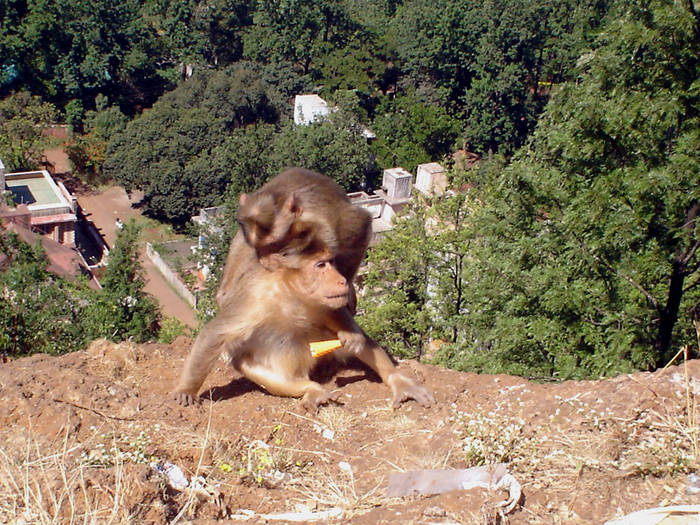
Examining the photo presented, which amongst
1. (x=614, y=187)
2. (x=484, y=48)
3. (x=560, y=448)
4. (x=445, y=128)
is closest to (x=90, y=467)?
(x=560, y=448)

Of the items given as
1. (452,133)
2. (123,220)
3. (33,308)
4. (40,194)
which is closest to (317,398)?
(33,308)

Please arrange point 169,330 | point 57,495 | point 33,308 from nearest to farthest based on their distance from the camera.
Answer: point 57,495 → point 33,308 → point 169,330

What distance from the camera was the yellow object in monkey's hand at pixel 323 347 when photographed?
5484mm

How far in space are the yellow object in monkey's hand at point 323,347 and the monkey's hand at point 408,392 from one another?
52 cm

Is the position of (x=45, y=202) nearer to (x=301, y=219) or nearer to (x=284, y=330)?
(x=284, y=330)

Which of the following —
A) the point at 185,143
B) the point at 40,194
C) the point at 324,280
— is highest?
the point at 324,280

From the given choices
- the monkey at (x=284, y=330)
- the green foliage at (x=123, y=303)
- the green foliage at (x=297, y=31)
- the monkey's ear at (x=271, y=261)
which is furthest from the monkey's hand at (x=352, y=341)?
the green foliage at (x=297, y=31)

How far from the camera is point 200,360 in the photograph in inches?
209

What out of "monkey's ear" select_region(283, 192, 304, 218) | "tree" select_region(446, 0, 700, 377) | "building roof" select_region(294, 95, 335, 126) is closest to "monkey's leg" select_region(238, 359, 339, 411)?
"monkey's ear" select_region(283, 192, 304, 218)

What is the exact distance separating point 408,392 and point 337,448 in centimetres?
75

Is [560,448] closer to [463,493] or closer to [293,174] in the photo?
[463,493]

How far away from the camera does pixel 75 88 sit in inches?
1766

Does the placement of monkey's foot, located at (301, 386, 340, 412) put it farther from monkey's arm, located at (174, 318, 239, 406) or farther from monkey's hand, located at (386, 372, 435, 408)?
monkey's arm, located at (174, 318, 239, 406)

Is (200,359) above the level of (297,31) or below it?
above
